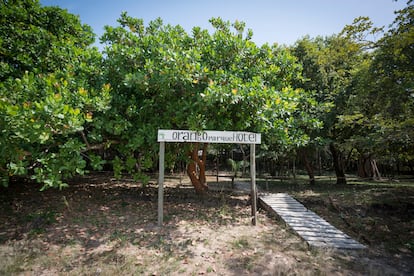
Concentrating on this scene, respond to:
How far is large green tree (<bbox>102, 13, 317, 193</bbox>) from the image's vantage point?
5.65 meters

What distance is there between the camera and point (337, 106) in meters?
12.6

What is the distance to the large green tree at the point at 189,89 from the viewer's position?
5.65 m

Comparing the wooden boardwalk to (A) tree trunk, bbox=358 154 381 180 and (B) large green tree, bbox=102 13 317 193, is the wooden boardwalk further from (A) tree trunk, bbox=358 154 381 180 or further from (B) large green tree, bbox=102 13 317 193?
(A) tree trunk, bbox=358 154 381 180

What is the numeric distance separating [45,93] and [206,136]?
12.4 ft

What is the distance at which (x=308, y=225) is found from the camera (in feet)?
20.1

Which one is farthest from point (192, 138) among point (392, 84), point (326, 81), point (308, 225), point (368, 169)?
point (368, 169)

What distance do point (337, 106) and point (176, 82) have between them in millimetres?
10437

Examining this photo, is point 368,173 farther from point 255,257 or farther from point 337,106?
point 255,257

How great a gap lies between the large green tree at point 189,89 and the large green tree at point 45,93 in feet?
2.68

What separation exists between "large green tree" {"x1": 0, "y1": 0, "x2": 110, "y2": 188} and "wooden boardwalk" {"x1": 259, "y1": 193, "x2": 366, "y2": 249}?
5.50 m

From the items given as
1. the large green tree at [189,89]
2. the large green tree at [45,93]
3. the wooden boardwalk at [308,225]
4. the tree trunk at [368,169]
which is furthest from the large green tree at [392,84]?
the tree trunk at [368,169]

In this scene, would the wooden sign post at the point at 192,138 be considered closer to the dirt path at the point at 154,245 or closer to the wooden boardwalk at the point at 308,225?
the dirt path at the point at 154,245

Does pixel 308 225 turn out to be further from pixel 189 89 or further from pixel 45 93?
pixel 45 93

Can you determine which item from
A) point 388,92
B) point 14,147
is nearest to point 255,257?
point 14,147
